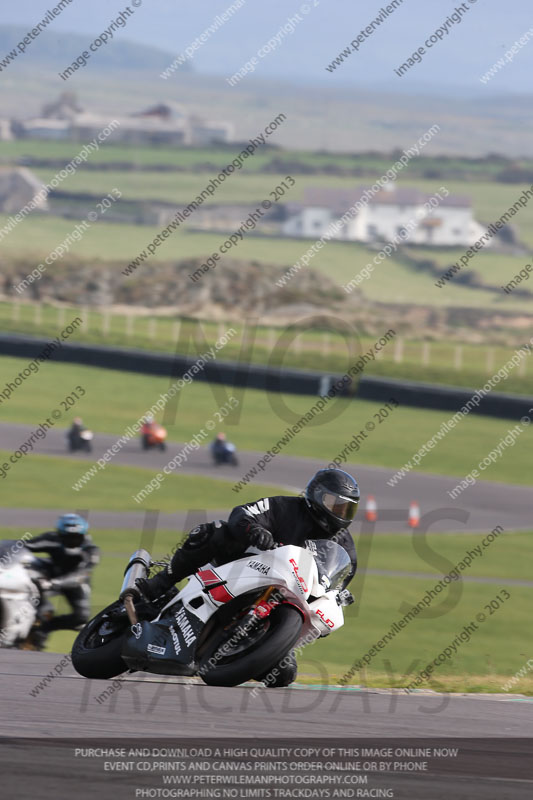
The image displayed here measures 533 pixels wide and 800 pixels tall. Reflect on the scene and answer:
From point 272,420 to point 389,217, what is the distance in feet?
266

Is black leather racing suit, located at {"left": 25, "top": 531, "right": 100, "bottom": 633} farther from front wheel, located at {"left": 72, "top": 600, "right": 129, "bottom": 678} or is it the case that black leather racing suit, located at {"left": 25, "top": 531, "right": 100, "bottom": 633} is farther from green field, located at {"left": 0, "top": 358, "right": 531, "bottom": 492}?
green field, located at {"left": 0, "top": 358, "right": 531, "bottom": 492}

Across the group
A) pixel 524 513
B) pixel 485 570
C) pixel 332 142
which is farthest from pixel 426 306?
pixel 332 142

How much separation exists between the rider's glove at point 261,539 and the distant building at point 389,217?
92951mm

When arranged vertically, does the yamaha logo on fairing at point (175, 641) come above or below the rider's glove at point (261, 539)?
below

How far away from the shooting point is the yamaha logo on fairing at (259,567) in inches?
Result: 240

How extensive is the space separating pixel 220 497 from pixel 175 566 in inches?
724

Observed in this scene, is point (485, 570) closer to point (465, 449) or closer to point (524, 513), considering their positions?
point (524, 513)

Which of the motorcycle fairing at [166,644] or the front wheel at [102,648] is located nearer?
the motorcycle fairing at [166,644]

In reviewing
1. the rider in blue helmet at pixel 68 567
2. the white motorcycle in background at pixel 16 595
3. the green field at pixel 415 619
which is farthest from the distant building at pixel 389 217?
the white motorcycle in background at pixel 16 595

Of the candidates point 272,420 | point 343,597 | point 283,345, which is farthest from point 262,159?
point 343,597

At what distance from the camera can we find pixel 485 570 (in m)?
20.1

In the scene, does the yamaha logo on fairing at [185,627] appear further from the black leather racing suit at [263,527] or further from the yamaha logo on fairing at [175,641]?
the black leather racing suit at [263,527]

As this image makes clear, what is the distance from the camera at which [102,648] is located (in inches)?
263

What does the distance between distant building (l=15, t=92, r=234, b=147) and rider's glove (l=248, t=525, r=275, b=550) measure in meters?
121
